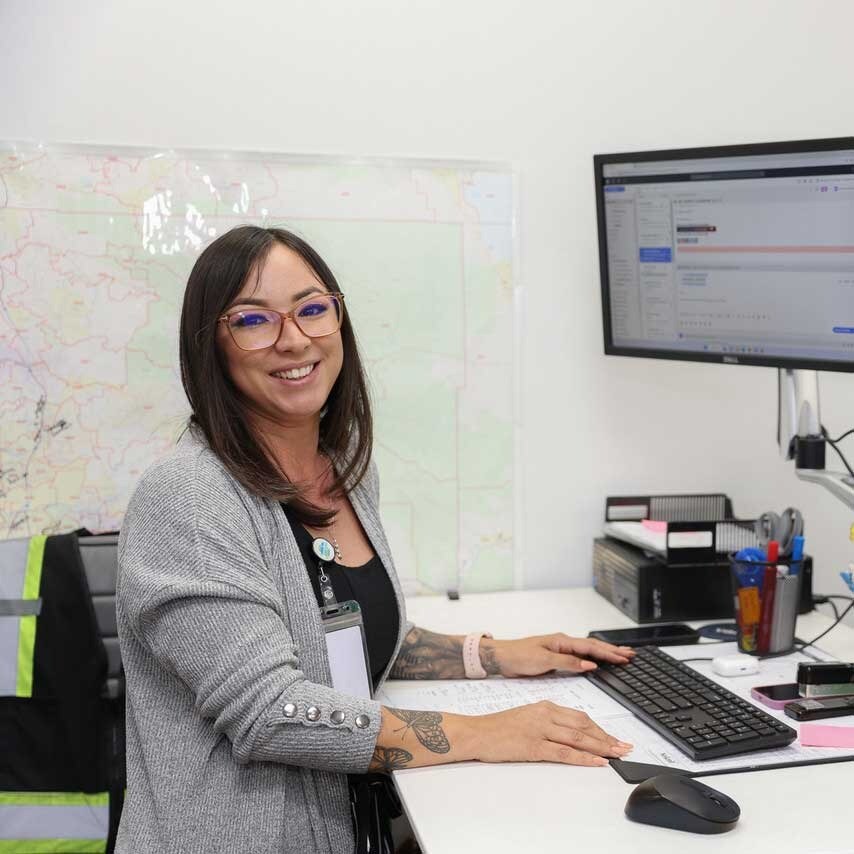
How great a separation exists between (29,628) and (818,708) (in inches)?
53.3

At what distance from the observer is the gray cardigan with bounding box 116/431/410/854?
46.8 inches

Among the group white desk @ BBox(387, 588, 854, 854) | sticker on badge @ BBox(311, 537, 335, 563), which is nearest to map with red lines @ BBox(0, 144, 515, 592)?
sticker on badge @ BBox(311, 537, 335, 563)

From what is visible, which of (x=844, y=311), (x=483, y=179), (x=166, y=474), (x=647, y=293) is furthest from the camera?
(x=483, y=179)

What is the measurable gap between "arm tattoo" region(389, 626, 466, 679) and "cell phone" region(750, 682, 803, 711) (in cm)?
Answer: 46

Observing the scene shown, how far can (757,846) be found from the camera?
3.49 feet

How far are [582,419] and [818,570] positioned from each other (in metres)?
0.66

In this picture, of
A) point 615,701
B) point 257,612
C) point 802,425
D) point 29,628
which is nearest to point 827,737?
point 615,701

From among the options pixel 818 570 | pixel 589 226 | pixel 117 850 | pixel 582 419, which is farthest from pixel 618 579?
pixel 117 850

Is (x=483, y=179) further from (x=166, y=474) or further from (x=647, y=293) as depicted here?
(x=166, y=474)

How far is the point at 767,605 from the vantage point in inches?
65.7

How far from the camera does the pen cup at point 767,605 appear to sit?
1.66 meters

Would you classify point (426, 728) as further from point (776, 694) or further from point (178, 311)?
point (178, 311)

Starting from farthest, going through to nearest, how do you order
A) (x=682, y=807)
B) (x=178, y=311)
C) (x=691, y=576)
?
(x=178, y=311), (x=691, y=576), (x=682, y=807)

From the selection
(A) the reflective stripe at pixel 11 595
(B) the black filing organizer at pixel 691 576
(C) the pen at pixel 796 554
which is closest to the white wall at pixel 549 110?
(B) the black filing organizer at pixel 691 576
